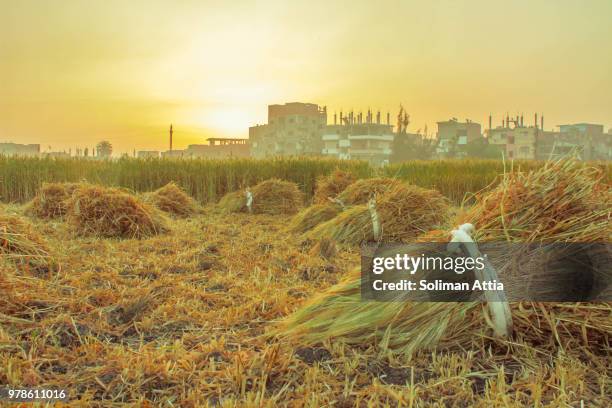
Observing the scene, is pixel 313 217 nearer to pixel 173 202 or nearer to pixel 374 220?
pixel 374 220

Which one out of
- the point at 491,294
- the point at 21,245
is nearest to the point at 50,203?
the point at 21,245

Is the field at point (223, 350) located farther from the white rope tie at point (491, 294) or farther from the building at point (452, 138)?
the building at point (452, 138)

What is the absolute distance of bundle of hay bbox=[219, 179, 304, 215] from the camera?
8180mm

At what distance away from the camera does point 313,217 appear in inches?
235

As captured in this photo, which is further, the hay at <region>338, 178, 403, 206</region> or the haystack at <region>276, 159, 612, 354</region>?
the hay at <region>338, 178, 403, 206</region>

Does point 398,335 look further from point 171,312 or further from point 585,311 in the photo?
point 171,312

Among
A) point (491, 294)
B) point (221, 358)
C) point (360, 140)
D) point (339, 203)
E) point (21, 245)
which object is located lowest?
point (221, 358)

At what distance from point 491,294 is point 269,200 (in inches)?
254

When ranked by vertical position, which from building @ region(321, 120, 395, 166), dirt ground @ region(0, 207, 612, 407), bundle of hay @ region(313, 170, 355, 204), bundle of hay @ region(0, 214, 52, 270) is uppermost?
building @ region(321, 120, 395, 166)

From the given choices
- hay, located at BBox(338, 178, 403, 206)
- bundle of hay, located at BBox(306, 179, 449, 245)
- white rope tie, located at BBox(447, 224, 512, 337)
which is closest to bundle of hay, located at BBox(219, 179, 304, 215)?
hay, located at BBox(338, 178, 403, 206)

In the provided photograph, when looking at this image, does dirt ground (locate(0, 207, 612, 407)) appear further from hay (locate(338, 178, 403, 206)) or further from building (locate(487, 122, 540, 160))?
building (locate(487, 122, 540, 160))

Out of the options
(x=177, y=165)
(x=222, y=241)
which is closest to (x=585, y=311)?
(x=222, y=241)

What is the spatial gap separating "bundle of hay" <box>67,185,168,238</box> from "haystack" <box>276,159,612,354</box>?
138 inches

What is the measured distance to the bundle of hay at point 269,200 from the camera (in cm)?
818
